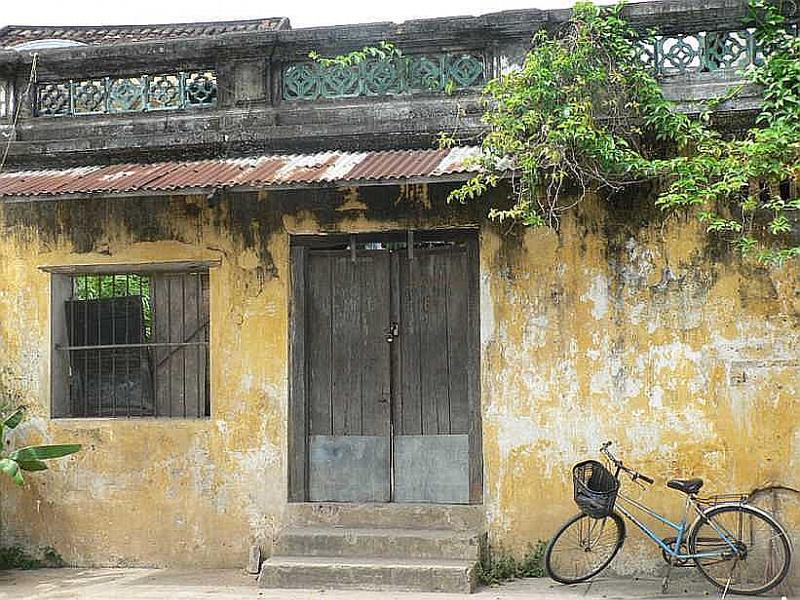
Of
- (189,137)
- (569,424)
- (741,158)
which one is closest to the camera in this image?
(741,158)

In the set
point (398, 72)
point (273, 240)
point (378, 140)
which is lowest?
point (273, 240)

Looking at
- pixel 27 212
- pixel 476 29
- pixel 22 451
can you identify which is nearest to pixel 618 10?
pixel 476 29

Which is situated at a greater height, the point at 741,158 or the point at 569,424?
the point at 741,158

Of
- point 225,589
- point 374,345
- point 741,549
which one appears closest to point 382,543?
point 225,589

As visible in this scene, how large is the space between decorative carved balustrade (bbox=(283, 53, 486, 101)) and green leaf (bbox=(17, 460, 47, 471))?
3.58 metres

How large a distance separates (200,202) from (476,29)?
2.67 meters

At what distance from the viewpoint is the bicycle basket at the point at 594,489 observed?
8.02m

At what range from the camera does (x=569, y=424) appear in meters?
8.66

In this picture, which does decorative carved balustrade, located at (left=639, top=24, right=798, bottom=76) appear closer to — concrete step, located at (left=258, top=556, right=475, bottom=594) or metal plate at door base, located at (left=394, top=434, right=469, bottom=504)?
metal plate at door base, located at (left=394, top=434, right=469, bottom=504)

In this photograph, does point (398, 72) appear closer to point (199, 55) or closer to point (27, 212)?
point (199, 55)

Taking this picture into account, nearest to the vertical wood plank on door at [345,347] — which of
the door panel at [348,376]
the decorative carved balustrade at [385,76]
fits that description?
the door panel at [348,376]

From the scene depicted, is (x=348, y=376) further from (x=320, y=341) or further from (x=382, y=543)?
(x=382, y=543)

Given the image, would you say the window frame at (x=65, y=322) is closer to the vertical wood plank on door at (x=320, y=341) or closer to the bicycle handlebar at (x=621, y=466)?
the vertical wood plank on door at (x=320, y=341)

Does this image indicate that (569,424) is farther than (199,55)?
Answer: No
